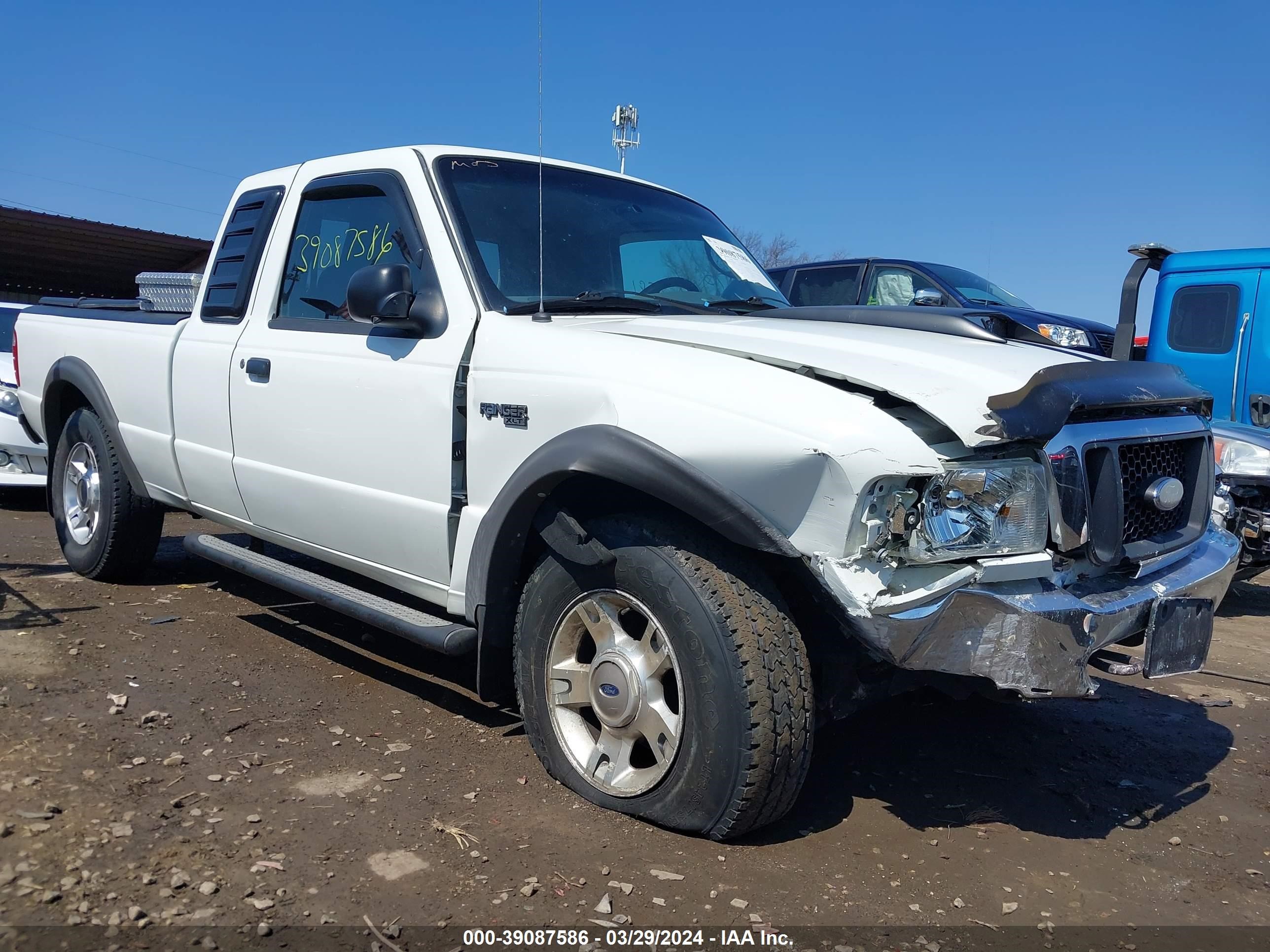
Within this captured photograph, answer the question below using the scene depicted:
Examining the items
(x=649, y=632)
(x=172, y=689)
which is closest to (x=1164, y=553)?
(x=649, y=632)

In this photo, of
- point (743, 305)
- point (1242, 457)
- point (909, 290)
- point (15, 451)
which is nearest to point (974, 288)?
point (909, 290)

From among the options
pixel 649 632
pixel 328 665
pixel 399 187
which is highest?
pixel 399 187

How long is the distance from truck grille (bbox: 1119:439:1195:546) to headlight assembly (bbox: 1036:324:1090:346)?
16.1 feet

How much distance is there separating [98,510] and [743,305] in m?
3.69

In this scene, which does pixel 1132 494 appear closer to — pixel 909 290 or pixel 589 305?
pixel 589 305

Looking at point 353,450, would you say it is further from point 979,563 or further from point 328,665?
point 979,563

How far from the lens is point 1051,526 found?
8.78 feet

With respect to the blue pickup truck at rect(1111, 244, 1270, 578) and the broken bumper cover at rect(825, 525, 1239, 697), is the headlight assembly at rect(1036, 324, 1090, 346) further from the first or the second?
the broken bumper cover at rect(825, 525, 1239, 697)

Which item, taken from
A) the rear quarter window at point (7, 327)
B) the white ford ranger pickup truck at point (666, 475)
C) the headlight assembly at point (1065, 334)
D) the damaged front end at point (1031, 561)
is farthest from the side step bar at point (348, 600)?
the headlight assembly at point (1065, 334)

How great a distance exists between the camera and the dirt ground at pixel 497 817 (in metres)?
2.52

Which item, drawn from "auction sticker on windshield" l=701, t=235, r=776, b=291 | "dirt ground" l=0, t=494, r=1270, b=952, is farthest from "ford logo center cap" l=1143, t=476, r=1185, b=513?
"auction sticker on windshield" l=701, t=235, r=776, b=291

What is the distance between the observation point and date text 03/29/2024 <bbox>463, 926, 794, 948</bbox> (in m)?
2.39

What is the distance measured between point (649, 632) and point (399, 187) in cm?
196

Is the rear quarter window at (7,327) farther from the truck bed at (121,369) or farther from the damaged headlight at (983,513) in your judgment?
the damaged headlight at (983,513)
